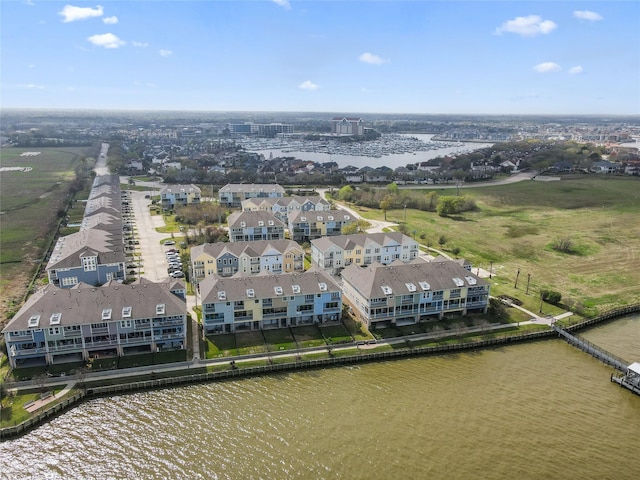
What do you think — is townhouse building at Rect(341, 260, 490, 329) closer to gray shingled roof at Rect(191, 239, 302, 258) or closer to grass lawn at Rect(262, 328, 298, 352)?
grass lawn at Rect(262, 328, 298, 352)

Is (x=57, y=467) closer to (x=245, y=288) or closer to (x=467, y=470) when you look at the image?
(x=245, y=288)

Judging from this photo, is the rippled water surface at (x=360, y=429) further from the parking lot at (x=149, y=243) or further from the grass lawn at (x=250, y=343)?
the parking lot at (x=149, y=243)

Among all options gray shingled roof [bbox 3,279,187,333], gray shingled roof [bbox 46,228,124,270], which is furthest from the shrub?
gray shingled roof [bbox 46,228,124,270]

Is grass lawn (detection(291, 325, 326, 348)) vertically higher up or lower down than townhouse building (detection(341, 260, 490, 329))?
lower down

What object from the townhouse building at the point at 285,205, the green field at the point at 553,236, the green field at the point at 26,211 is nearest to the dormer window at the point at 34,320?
the green field at the point at 26,211

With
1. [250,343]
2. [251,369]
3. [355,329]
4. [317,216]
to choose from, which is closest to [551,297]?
[355,329]

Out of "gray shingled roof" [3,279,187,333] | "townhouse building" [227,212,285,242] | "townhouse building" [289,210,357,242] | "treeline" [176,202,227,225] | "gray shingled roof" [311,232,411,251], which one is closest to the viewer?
"gray shingled roof" [3,279,187,333]

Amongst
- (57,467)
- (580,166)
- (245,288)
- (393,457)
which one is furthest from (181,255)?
(580,166)

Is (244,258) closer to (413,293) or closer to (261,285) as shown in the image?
(261,285)
